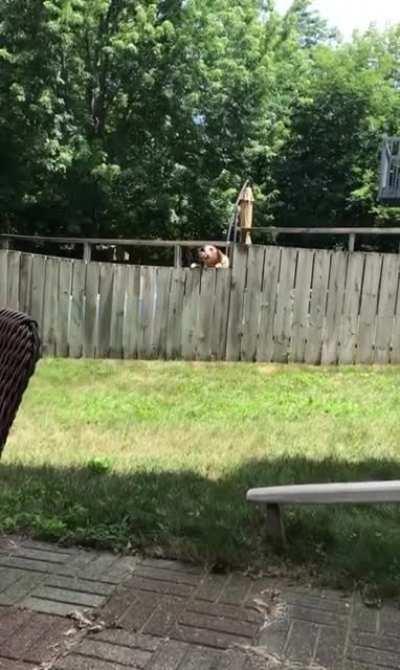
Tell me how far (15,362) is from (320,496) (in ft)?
5.17

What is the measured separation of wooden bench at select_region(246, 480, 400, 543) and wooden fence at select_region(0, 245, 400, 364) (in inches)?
197

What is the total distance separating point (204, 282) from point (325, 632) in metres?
5.82

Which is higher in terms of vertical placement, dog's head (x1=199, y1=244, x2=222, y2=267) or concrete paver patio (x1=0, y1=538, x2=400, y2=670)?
dog's head (x1=199, y1=244, x2=222, y2=267)

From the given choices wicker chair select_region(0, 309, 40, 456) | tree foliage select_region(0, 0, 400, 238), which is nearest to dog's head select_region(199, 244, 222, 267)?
wicker chair select_region(0, 309, 40, 456)

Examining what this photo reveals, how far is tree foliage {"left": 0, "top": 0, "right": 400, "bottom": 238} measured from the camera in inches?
573

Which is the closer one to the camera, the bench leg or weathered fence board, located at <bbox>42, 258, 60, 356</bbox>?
the bench leg

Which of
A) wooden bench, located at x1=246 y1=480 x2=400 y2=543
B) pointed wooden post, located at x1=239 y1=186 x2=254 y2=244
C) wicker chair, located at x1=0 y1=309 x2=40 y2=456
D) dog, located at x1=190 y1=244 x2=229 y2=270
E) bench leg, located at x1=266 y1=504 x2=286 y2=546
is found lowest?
bench leg, located at x1=266 y1=504 x2=286 y2=546

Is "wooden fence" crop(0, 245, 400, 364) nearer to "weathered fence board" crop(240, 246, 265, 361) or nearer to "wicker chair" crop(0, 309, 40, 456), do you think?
"weathered fence board" crop(240, 246, 265, 361)

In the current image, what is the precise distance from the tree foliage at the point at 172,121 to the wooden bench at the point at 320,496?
501 inches

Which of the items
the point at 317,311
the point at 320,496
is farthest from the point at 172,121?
the point at 320,496

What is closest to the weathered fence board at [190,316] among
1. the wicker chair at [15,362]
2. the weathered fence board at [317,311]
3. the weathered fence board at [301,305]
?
the weathered fence board at [301,305]

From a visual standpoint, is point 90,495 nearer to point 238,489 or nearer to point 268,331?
point 238,489

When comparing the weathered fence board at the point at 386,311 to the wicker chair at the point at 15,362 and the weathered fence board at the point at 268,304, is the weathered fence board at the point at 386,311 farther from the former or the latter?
the wicker chair at the point at 15,362

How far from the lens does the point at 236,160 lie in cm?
1705
